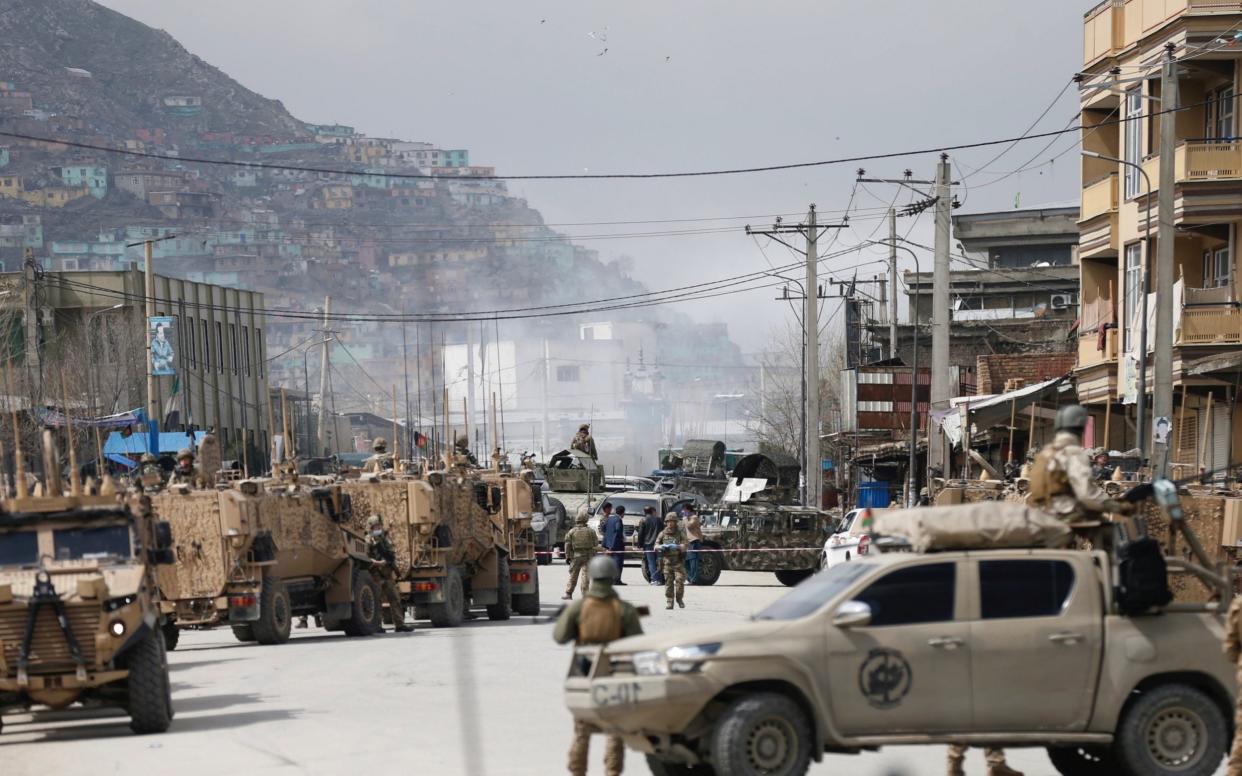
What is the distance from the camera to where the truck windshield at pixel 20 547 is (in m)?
16.9

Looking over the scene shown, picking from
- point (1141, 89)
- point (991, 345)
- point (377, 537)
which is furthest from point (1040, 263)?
point (377, 537)

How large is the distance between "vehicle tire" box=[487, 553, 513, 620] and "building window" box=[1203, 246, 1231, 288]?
17.7 meters

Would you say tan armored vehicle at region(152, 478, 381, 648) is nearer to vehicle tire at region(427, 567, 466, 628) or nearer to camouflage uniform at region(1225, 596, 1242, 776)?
vehicle tire at region(427, 567, 466, 628)

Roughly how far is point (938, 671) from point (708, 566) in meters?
27.6

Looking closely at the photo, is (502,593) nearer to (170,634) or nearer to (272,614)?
(272,614)

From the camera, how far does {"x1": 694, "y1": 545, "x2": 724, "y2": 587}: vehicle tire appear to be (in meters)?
39.5

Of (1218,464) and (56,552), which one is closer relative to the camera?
(56,552)

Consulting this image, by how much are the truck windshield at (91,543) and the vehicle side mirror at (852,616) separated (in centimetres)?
777

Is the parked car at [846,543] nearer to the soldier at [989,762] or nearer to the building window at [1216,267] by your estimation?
the building window at [1216,267]

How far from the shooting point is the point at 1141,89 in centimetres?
4144

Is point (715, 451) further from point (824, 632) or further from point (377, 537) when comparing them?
point (824, 632)

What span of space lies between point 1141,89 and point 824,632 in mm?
32216

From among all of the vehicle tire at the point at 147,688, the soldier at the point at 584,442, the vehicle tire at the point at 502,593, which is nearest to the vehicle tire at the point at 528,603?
the vehicle tire at the point at 502,593

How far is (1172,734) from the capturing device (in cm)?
1237
